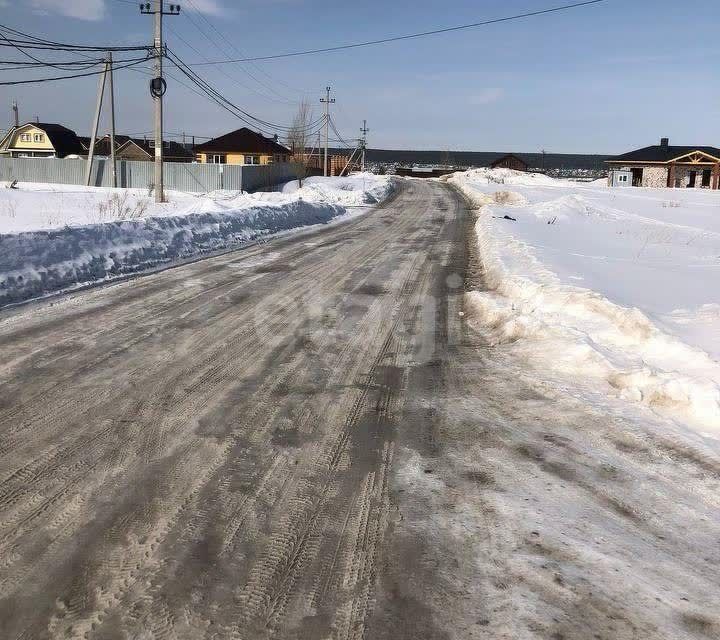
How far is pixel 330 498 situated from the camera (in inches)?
145

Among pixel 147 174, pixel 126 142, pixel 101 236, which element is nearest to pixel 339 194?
pixel 147 174

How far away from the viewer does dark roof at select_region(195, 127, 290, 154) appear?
223ft

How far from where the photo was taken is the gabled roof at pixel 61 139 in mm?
75375

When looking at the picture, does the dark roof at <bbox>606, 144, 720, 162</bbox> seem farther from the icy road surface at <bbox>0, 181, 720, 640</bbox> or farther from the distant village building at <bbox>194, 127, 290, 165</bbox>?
the icy road surface at <bbox>0, 181, 720, 640</bbox>

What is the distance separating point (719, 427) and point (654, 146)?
A: 73.8 meters

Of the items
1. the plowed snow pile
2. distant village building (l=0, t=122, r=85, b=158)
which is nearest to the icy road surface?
the plowed snow pile

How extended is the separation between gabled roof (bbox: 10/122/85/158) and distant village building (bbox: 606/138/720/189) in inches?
2550

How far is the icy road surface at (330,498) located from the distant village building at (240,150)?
64113 millimetres

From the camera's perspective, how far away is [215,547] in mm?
3152

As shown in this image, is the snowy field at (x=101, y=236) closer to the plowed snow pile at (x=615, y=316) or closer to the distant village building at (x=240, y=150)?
the plowed snow pile at (x=615, y=316)

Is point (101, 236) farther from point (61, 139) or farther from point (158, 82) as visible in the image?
point (61, 139)

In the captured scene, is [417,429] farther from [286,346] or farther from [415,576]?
[286,346]

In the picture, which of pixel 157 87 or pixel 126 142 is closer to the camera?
pixel 157 87

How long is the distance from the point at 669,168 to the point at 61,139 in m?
71.5
